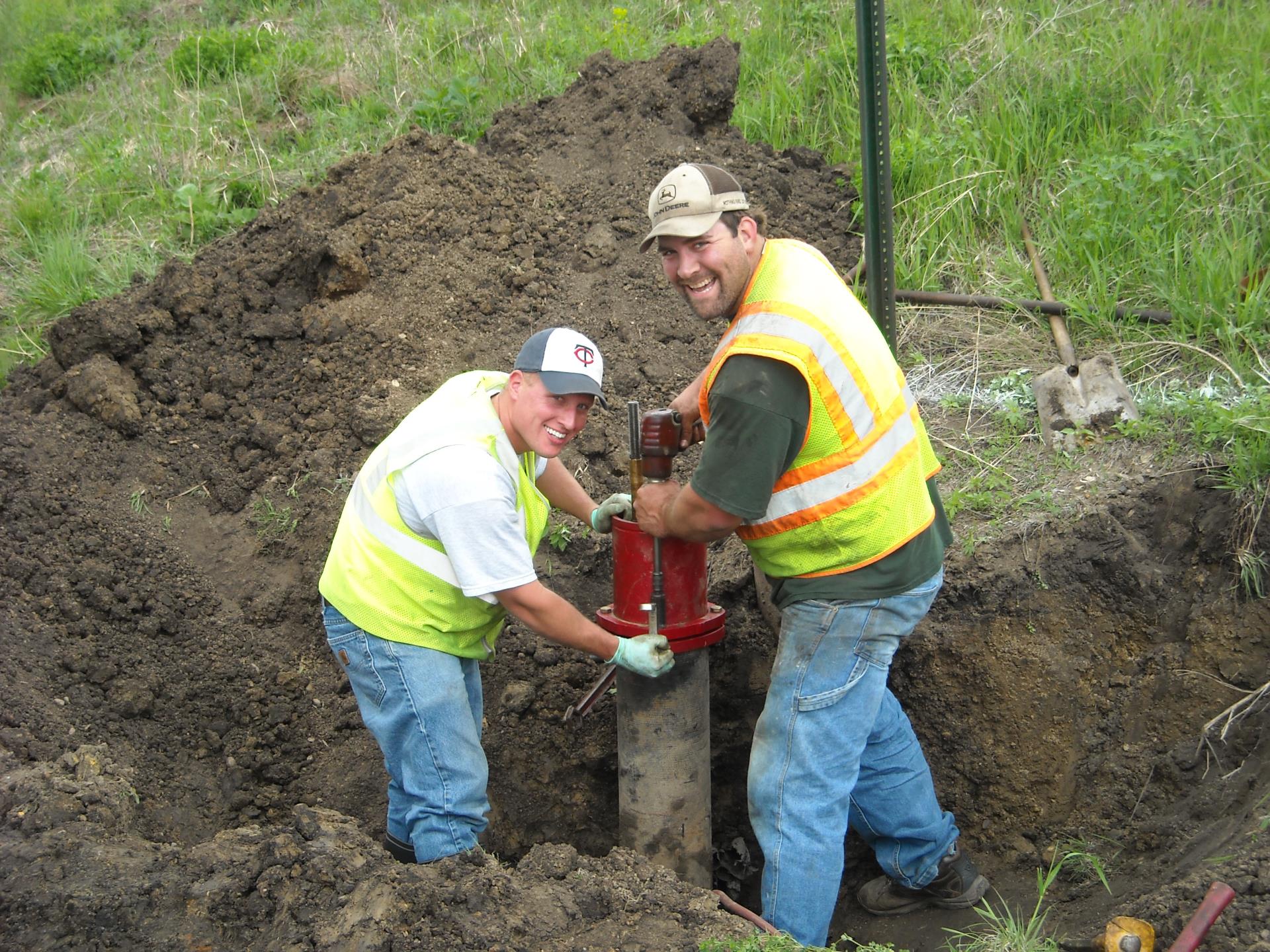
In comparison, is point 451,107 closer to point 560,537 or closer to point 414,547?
point 560,537

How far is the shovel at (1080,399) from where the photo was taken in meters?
4.32

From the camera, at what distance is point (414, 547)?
9.99 feet

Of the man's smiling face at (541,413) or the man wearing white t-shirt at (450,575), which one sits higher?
the man's smiling face at (541,413)

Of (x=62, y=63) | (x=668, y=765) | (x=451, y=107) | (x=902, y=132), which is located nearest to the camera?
(x=668, y=765)

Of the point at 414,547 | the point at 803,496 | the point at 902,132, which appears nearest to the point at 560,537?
the point at 414,547

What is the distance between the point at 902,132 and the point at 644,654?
402 cm

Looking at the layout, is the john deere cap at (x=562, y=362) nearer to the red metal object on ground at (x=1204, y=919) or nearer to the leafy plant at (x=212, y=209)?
the red metal object on ground at (x=1204, y=919)

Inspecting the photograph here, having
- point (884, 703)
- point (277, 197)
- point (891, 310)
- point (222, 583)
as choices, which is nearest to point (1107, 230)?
point (891, 310)

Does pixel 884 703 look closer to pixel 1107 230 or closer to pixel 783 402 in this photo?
pixel 783 402

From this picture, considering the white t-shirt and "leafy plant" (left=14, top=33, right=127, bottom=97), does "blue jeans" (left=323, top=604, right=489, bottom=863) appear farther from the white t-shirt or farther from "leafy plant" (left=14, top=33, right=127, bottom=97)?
"leafy plant" (left=14, top=33, right=127, bottom=97)

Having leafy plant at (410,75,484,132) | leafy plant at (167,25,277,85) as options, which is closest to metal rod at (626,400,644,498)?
leafy plant at (410,75,484,132)

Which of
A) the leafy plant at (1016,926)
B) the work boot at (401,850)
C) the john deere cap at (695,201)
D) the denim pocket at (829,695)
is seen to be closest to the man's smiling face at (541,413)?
the john deere cap at (695,201)

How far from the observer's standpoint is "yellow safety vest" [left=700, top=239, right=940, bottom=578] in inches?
107

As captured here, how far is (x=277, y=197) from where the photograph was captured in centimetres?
677
